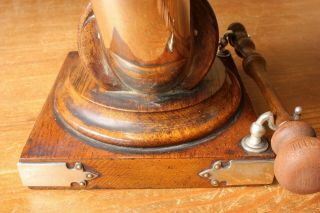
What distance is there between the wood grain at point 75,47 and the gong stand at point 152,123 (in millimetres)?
22

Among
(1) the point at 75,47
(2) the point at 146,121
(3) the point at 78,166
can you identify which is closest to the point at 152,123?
(2) the point at 146,121

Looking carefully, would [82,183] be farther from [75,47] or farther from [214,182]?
[75,47]

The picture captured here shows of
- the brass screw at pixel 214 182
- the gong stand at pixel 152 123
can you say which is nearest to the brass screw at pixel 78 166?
the gong stand at pixel 152 123

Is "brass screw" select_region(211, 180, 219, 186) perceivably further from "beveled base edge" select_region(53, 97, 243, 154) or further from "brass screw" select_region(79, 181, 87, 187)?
"brass screw" select_region(79, 181, 87, 187)

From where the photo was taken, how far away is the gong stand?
1.80 feet

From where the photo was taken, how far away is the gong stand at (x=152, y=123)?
548mm

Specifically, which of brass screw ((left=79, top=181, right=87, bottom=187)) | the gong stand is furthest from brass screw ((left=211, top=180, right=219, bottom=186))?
brass screw ((left=79, top=181, right=87, bottom=187))

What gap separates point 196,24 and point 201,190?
23 centimetres

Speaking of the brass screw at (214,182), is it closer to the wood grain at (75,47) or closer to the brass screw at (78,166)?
the wood grain at (75,47)

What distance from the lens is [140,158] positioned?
57cm

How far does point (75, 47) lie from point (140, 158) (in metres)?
0.51

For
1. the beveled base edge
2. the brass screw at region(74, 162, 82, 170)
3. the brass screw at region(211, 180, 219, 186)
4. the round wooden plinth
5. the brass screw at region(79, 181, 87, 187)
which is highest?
the round wooden plinth

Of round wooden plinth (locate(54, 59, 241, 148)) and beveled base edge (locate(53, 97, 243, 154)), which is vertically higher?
round wooden plinth (locate(54, 59, 241, 148))

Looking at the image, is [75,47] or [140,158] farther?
[75,47]
